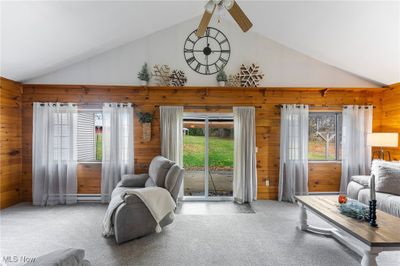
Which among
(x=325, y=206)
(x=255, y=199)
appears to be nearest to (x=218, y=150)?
(x=255, y=199)

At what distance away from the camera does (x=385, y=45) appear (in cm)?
351

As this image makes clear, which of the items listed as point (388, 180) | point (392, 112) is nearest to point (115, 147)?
point (388, 180)

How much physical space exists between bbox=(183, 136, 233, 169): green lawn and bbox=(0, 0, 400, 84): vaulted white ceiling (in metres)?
2.50

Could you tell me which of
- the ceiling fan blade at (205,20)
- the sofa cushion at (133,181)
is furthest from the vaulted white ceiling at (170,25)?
the sofa cushion at (133,181)

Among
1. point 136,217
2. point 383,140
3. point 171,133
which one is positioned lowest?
point 136,217

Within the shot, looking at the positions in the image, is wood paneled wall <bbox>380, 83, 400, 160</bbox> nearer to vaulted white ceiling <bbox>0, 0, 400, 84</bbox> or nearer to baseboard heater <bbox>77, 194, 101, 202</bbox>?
vaulted white ceiling <bbox>0, 0, 400, 84</bbox>

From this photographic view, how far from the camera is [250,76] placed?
4664mm

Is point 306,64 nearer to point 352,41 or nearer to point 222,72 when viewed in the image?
point 352,41

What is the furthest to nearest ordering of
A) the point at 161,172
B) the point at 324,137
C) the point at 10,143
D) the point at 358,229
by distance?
the point at 324,137
the point at 10,143
the point at 161,172
the point at 358,229

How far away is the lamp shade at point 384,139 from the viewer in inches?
160

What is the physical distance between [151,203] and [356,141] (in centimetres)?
458

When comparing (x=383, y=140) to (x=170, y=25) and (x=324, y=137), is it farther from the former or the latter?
(x=170, y=25)

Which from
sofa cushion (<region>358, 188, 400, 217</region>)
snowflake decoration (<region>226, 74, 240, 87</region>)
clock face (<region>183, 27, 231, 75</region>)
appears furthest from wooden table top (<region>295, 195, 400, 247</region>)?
clock face (<region>183, 27, 231, 75</region>)

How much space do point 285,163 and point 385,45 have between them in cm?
270
